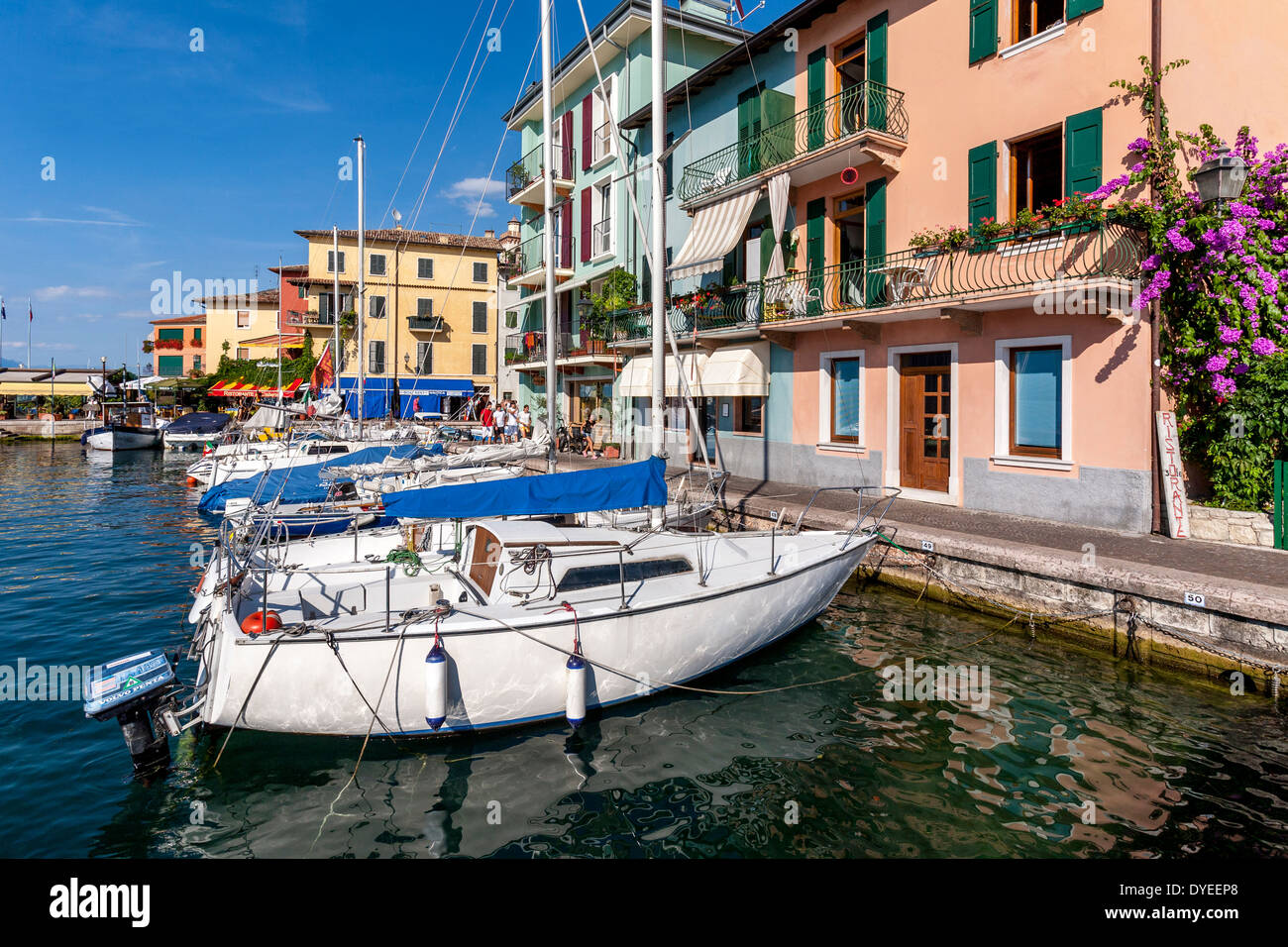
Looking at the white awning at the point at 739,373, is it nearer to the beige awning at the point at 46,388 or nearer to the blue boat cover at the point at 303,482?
the blue boat cover at the point at 303,482

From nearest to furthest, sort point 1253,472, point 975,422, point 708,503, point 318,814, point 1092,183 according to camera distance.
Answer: point 318,814
point 1253,472
point 708,503
point 1092,183
point 975,422

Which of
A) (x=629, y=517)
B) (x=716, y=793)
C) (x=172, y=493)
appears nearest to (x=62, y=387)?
(x=172, y=493)

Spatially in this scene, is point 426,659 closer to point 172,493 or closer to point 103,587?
point 103,587

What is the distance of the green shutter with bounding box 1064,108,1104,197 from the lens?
38.5 ft

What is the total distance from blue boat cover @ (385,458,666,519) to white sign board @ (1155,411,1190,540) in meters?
7.63

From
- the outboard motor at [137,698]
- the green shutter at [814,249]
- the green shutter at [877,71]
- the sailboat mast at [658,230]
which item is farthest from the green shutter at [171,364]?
the outboard motor at [137,698]

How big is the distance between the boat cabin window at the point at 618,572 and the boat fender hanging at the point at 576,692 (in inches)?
39.4

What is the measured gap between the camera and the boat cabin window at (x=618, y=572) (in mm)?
7578

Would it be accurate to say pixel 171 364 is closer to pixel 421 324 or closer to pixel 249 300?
pixel 249 300

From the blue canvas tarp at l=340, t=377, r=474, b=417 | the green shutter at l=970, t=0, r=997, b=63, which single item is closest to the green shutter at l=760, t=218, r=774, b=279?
the green shutter at l=970, t=0, r=997, b=63

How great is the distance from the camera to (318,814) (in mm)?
5730

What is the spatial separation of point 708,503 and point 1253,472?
25.1 ft

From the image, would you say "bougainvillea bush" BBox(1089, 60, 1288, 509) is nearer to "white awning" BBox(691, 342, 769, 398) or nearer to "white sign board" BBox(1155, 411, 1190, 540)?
"white sign board" BBox(1155, 411, 1190, 540)

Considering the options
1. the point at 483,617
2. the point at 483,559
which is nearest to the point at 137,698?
the point at 483,617
